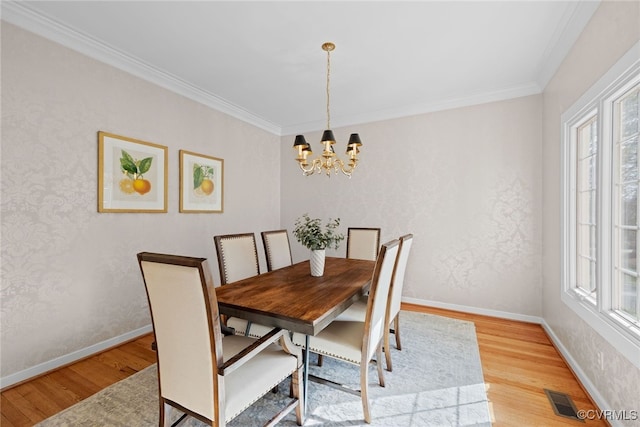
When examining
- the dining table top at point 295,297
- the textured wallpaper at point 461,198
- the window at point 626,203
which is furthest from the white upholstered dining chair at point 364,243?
the window at point 626,203

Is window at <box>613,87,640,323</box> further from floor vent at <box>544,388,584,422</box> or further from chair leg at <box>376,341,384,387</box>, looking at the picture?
chair leg at <box>376,341,384,387</box>

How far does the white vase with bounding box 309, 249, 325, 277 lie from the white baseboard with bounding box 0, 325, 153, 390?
1.93 metres

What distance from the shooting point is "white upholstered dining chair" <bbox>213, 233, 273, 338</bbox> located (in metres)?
2.14

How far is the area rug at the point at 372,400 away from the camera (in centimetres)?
168

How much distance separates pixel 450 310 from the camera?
3555 millimetres

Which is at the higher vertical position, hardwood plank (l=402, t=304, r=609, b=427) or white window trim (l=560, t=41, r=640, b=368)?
white window trim (l=560, t=41, r=640, b=368)

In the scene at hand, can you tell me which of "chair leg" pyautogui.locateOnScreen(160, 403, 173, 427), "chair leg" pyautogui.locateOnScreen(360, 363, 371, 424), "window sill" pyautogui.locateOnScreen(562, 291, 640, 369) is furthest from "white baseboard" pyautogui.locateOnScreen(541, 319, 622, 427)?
"chair leg" pyautogui.locateOnScreen(160, 403, 173, 427)

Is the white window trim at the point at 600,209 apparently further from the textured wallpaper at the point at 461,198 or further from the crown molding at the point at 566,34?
the textured wallpaper at the point at 461,198

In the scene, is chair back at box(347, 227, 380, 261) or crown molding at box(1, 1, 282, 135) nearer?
crown molding at box(1, 1, 282, 135)

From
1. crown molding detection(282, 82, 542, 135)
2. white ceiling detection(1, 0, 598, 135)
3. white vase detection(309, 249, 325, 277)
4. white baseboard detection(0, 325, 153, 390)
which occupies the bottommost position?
white baseboard detection(0, 325, 153, 390)

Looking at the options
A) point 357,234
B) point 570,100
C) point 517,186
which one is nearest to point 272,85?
point 357,234

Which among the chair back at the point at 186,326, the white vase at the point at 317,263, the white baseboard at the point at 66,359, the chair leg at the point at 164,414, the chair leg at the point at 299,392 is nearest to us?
the chair back at the point at 186,326

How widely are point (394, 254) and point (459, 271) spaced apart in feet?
7.15

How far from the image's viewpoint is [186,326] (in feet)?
3.91
